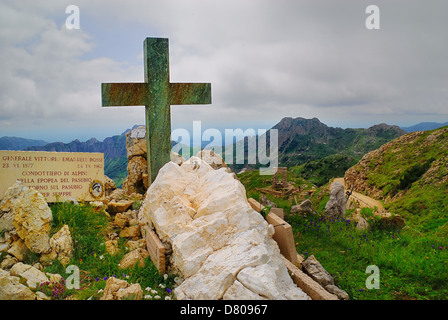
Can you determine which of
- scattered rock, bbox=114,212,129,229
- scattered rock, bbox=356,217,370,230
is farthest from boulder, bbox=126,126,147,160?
scattered rock, bbox=356,217,370,230

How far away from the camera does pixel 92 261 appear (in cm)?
671

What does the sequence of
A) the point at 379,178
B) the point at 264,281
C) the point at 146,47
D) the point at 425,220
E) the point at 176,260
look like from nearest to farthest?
the point at 264,281, the point at 176,260, the point at 146,47, the point at 425,220, the point at 379,178

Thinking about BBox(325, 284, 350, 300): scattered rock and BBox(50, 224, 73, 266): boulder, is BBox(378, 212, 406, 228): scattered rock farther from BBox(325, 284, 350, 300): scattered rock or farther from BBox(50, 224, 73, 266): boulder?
BBox(50, 224, 73, 266): boulder

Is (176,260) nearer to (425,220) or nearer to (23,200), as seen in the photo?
(23,200)

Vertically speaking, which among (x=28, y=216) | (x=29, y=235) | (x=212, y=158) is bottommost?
(x=29, y=235)

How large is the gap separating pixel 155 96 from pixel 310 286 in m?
6.48

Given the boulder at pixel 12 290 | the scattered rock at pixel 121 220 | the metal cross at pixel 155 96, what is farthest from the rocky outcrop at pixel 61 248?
the metal cross at pixel 155 96

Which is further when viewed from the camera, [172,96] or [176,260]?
[172,96]

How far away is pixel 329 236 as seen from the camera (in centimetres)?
899

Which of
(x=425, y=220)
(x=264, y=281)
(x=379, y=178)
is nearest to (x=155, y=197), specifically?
(x=264, y=281)

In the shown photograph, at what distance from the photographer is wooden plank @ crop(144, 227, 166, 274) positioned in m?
6.15

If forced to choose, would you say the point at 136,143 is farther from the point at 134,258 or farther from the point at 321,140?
the point at 321,140

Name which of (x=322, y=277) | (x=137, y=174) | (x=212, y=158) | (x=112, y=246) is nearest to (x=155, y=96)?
(x=212, y=158)

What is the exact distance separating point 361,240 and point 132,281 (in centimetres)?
584
